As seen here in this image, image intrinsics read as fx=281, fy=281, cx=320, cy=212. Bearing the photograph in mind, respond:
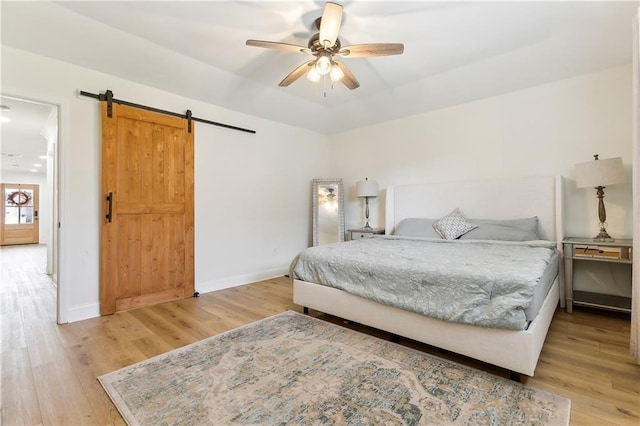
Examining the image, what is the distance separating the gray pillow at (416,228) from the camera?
153 inches

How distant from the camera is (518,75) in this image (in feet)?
11.0

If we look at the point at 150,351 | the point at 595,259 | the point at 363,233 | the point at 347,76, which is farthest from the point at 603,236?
A: the point at 150,351

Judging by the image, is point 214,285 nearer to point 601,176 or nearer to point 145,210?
point 145,210

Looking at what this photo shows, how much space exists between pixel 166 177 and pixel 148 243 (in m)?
0.83

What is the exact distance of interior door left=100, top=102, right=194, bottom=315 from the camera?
3070 mm

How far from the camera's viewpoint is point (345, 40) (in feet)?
9.24

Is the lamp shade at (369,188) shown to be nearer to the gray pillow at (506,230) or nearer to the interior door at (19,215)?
the gray pillow at (506,230)

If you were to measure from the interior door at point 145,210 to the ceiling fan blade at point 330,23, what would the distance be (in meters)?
2.30

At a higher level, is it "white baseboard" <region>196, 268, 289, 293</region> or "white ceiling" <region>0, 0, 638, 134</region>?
"white ceiling" <region>0, 0, 638, 134</region>

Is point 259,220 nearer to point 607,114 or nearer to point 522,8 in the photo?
point 522,8

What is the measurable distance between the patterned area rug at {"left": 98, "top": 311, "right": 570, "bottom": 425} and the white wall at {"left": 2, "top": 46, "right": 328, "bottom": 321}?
171 centimetres

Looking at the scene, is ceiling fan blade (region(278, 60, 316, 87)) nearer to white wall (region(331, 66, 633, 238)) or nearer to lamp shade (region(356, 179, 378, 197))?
lamp shade (region(356, 179, 378, 197))

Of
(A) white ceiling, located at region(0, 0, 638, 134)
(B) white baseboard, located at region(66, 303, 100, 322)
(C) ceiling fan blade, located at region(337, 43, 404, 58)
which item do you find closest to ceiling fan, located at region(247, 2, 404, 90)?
(C) ceiling fan blade, located at region(337, 43, 404, 58)

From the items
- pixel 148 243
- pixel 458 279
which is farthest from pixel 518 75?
pixel 148 243
